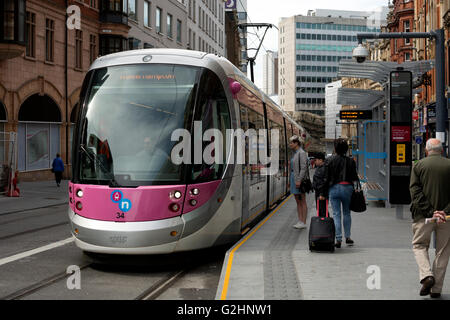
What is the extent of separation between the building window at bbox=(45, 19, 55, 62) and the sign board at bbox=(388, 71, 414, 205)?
891 inches

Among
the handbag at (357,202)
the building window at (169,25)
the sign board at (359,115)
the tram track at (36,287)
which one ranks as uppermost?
the building window at (169,25)

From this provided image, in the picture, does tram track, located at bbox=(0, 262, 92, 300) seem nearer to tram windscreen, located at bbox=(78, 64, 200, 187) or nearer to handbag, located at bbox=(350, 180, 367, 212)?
tram windscreen, located at bbox=(78, 64, 200, 187)

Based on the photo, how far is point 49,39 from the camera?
31.3m

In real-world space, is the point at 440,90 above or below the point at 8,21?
below

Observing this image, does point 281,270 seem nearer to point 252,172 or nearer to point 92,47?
point 252,172

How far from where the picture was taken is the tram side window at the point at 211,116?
8461mm

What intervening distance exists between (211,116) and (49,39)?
981 inches

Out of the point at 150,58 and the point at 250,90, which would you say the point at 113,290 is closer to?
the point at 150,58

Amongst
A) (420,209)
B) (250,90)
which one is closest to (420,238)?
(420,209)

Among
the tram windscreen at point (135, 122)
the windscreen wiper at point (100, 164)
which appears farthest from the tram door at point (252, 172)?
the windscreen wiper at point (100, 164)

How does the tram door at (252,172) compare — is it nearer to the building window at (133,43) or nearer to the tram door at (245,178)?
the tram door at (245,178)

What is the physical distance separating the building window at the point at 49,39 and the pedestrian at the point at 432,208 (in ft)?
90.4

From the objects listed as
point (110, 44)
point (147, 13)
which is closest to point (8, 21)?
point (110, 44)

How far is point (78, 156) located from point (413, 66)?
829cm
